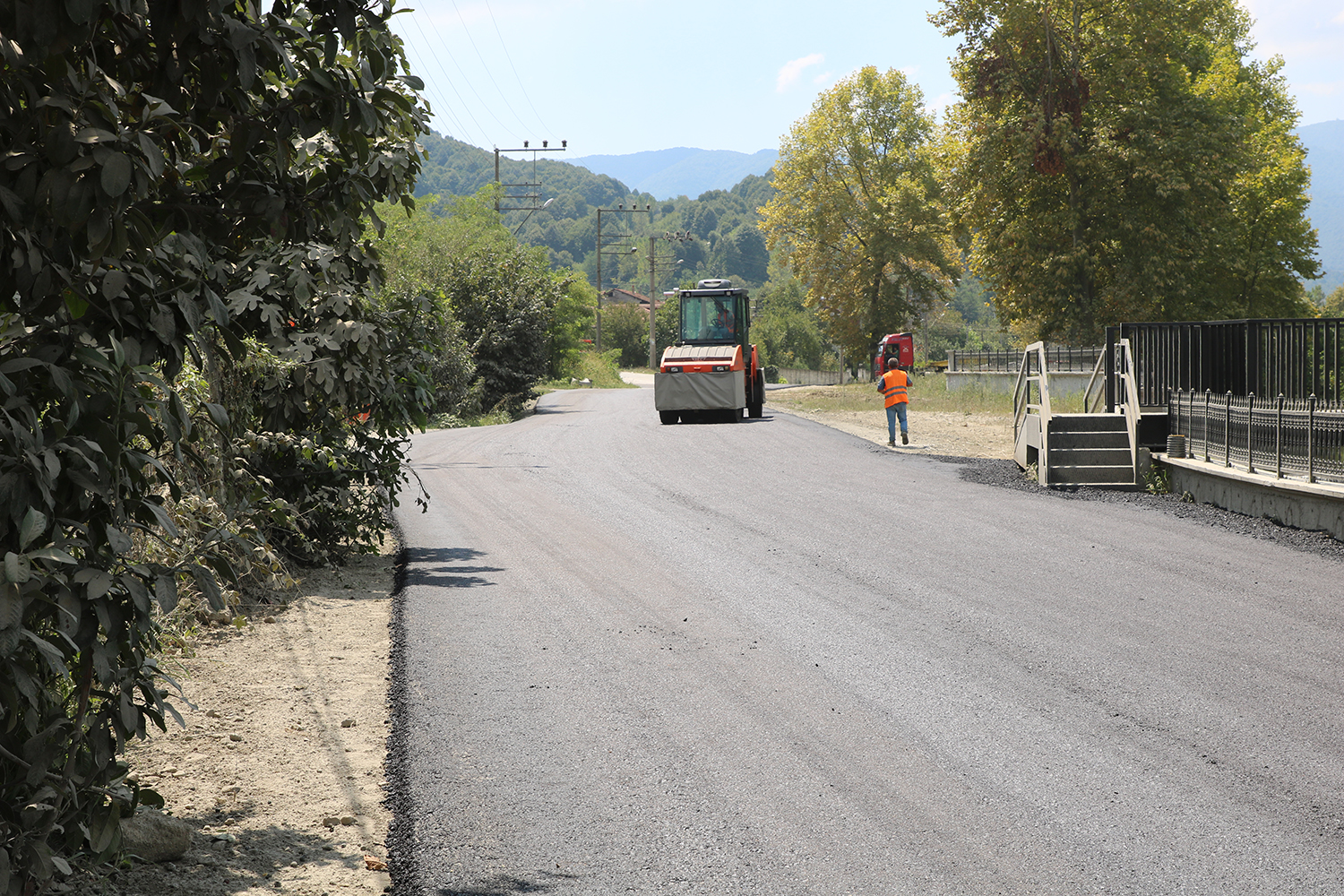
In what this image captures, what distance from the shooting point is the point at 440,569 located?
1005 cm

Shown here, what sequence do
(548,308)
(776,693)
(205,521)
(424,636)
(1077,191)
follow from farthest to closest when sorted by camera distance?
(548,308)
(1077,191)
(424,636)
(205,521)
(776,693)

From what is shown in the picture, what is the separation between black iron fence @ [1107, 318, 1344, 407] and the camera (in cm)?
1378

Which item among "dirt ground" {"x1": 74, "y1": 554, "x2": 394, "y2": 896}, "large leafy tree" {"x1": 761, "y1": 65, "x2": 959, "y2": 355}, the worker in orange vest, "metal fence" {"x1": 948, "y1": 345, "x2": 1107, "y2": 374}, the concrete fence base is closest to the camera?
"dirt ground" {"x1": 74, "y1": 554, "x2": 394, "y2": 896}

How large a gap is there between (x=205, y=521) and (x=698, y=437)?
55.3ft

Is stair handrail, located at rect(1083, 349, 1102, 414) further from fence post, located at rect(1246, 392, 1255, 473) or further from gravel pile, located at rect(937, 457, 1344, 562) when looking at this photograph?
fence post, located at rect(1246, 392, 1255, 473)

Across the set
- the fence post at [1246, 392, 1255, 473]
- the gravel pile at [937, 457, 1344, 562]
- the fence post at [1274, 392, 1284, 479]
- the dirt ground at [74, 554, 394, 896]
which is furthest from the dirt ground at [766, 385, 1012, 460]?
the dirt ground at [74, 554, 394, 896]

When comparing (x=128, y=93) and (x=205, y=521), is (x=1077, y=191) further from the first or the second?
(x=128, y=93)

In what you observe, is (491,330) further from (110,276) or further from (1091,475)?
(110,276)

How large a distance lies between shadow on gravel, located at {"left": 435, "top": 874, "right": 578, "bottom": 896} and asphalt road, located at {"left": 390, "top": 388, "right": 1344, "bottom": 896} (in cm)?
1

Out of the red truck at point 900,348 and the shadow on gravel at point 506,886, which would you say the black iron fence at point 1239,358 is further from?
the red truck at point 900,348

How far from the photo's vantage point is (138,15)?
101 inches

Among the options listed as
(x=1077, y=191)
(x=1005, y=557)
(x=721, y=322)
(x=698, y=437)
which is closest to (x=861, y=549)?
(x=1005, y=557)

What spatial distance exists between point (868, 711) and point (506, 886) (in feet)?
8.58

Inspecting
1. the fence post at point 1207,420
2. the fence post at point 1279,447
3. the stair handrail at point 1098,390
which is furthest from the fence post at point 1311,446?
the stair handrail at point 1098,390
